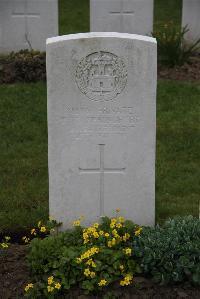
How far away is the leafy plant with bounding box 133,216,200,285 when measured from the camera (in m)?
4.59

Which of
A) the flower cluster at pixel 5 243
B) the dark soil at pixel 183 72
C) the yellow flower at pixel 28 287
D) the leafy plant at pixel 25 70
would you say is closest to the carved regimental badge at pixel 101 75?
the flower cluster at pixel 5 243

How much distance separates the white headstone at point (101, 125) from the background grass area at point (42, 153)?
0.72m

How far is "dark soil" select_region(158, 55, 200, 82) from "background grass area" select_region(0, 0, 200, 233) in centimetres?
33

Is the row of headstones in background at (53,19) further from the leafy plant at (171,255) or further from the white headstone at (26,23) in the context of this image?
the leafy plant at (171,255)

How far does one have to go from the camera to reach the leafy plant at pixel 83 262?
15.1 feet

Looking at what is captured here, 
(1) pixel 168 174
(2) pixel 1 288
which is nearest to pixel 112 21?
(1) pixel 168 174

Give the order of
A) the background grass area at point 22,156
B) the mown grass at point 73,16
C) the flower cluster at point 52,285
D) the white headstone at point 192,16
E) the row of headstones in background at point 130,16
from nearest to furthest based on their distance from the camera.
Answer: the flower cluster at point 52,285 < the background grass area at point 22,156 < the white headstone at point 192,16 < the row of headstones in background at point 130,16 < the mown grass at point 73,16

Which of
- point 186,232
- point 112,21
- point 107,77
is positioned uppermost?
point 112,21

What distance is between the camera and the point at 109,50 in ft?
15.9

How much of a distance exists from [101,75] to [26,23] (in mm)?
6686

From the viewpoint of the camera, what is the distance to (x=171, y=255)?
460 cm

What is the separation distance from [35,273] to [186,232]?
1087mm

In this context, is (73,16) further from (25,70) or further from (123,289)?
(123,289)

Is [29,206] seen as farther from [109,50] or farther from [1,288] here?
[109,50]
